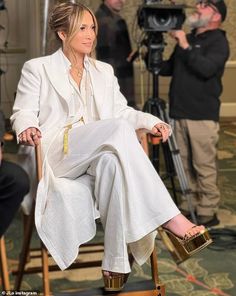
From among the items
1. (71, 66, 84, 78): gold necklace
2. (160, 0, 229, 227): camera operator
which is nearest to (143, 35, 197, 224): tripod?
(160, 0, 229, 227): camera operator

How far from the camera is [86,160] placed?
6.50ft

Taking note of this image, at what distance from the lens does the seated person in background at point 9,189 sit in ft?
5.80

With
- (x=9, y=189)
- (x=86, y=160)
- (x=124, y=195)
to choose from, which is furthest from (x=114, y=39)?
(x=9, y=189)

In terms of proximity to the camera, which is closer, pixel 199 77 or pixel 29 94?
pixel 29 94

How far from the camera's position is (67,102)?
2.13 meters

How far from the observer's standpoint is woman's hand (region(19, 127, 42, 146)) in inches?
76.5

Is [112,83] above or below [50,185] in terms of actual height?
above

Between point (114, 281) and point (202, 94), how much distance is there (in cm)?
151

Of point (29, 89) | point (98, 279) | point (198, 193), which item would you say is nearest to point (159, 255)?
point (98, 279)

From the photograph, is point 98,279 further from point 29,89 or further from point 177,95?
point 177,95

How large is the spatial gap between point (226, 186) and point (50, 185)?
6.81ft

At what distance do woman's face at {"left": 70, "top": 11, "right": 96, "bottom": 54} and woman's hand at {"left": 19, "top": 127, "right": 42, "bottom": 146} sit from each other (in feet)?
1.29

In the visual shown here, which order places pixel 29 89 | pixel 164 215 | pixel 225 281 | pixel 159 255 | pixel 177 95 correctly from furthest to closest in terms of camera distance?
pixel 177 95
pixel 159 255
pixel 225 281
pixel 29 89
pixel 164 215

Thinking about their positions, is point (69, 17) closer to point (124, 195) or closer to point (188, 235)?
point (124, 195)
